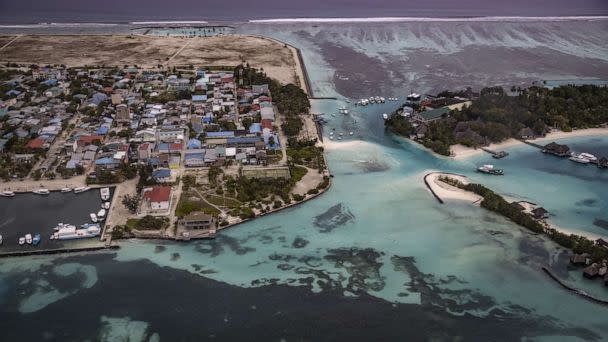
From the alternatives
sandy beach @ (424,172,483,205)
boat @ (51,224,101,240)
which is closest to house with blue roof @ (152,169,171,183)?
boat @ (51,224,101,240)

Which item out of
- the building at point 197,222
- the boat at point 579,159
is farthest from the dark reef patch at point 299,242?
the boat at point 579,159

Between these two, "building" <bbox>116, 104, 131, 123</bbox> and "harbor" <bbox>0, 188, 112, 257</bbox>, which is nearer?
"harbor" <bbox>0, 188, 112, 257</bbox>

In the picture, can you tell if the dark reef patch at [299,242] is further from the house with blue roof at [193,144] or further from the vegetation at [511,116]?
the vegetation at [511,116]

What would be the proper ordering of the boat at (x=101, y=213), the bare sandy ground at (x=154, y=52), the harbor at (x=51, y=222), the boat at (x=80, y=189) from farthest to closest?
the bare sandy ground at (x=154, y=52), the boat at (x=80, y=189), the boat at (x=101, y=213), the harbor at (x=51, y=222)

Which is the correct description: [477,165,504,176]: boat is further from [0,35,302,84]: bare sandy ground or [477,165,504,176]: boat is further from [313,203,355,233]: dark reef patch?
[0,35,302,84]: bare sandy ground

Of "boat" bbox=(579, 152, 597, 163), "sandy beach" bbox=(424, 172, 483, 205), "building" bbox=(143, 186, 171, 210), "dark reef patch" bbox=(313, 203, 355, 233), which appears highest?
"boat" bbox=(579, 152, 597, 163)

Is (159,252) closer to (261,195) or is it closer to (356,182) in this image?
(261,195)
